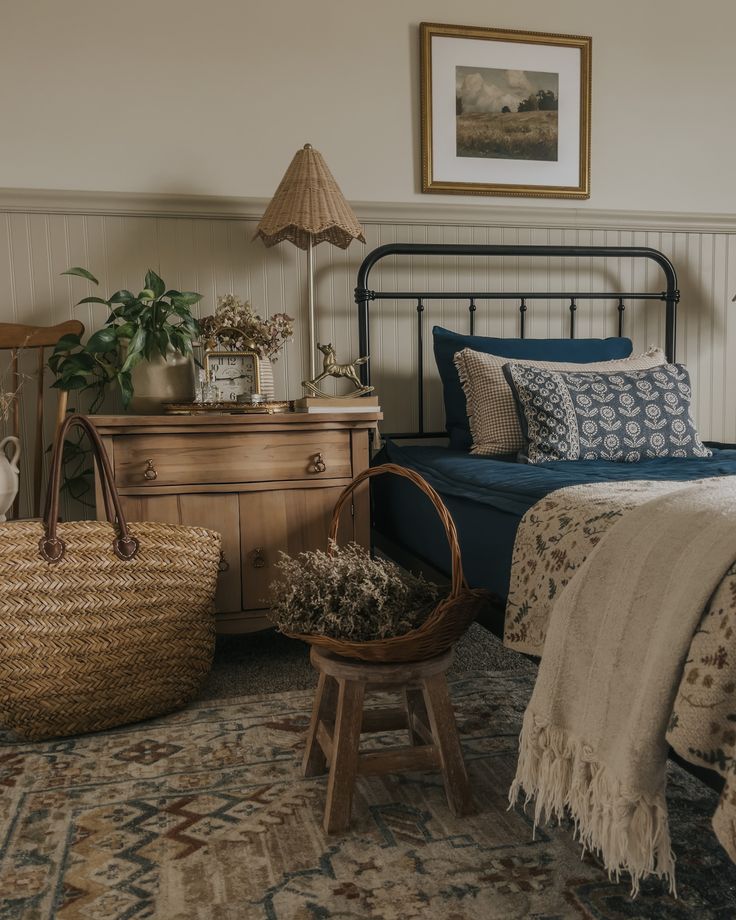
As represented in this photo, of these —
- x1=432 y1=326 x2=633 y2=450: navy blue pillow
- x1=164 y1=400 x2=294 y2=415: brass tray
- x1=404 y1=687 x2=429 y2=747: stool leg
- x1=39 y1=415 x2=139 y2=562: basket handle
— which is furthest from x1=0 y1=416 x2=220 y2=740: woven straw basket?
x1=432 y1=326 x2=633 y2=450: navy blue pillow

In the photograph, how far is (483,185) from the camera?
2.87m

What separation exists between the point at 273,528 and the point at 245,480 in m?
0.15

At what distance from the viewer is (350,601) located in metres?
1.45

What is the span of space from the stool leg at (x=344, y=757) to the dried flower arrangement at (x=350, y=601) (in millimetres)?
99

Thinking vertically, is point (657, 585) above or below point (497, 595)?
above

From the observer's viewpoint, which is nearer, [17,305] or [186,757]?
[186,757]

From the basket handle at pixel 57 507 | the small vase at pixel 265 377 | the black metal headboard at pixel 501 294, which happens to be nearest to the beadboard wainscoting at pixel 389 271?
the black metal headboard at pixel 501 294

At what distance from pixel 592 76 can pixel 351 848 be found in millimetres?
2718

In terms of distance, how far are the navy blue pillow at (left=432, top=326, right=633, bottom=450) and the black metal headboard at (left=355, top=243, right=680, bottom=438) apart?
0.23m

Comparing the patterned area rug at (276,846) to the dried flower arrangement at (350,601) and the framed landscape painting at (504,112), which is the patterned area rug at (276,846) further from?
the framed landscape painting at (504,112)

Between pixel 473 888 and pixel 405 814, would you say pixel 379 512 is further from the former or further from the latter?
pixel 473 888

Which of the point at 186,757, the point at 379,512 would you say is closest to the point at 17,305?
the point at 379,512

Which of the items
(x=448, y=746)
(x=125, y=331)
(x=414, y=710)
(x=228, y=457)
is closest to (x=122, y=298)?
(x=125, y=331)

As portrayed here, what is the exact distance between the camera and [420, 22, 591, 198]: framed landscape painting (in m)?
2.80
